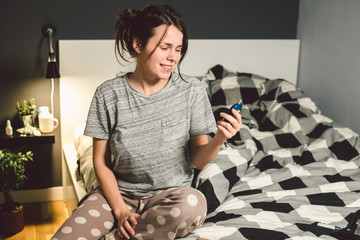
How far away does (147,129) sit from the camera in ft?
4.67

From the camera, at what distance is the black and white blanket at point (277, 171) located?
1400mm

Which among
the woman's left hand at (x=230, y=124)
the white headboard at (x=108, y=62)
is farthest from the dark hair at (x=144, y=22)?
the white headboard at (x=108, y=62)

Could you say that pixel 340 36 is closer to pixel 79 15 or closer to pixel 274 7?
pixel 274 7

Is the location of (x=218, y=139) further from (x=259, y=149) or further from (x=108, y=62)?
(x=108, y=62)

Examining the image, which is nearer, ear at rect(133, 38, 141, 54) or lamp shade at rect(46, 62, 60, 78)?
ear at rect(133, 38, 141, 54)

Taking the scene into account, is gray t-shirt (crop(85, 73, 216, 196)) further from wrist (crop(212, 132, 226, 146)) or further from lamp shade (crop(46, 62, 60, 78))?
lamp shade (crop(46, 62, 60, 78))

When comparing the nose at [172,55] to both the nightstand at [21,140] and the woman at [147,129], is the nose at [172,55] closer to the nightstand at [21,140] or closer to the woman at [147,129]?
the woman at [147,129]

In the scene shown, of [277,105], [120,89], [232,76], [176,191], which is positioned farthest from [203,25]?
[176,191]

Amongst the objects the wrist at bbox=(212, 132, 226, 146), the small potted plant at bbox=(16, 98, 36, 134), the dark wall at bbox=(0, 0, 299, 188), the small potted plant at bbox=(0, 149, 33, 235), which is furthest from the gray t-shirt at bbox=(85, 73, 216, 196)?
the dark wall at bbox=(0, 0, 299, 188)

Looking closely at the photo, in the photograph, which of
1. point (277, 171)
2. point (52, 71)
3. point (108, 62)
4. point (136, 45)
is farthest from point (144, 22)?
point (108, 62)

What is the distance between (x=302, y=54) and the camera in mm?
2977

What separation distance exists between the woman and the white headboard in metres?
1.05

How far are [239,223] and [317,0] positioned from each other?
1.97 meters

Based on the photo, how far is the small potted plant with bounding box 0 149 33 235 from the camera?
213 centimetres
